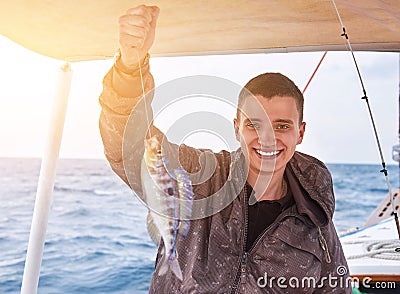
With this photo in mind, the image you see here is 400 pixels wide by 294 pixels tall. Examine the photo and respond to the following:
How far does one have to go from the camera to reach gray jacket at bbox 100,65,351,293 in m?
1.71

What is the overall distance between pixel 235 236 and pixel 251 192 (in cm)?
18

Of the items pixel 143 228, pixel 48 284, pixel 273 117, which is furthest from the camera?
pixel 143 228

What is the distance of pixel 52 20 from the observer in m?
2.43

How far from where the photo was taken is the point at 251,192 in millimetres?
1947

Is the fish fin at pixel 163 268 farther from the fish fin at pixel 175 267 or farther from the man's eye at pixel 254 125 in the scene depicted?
the man's eye at pixel 254 125

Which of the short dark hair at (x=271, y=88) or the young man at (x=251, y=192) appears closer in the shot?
the young man at (x=251, y=192)

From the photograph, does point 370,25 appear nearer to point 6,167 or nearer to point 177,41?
point 177,41

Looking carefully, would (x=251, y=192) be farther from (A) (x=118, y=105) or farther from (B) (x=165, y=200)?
(A) (x=118, y=105)

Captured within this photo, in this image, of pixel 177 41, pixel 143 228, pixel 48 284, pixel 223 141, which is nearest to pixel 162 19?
pixel 177 41

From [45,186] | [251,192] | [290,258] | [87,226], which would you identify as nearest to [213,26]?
[251,192]

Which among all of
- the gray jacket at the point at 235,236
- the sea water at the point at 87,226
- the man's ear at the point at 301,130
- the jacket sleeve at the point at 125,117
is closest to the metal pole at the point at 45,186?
the gray jacket at the point at 235,236

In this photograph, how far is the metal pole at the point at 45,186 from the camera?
307 centimetres

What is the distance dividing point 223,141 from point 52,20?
104 cm

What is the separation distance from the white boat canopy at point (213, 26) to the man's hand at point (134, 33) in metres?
0.56
